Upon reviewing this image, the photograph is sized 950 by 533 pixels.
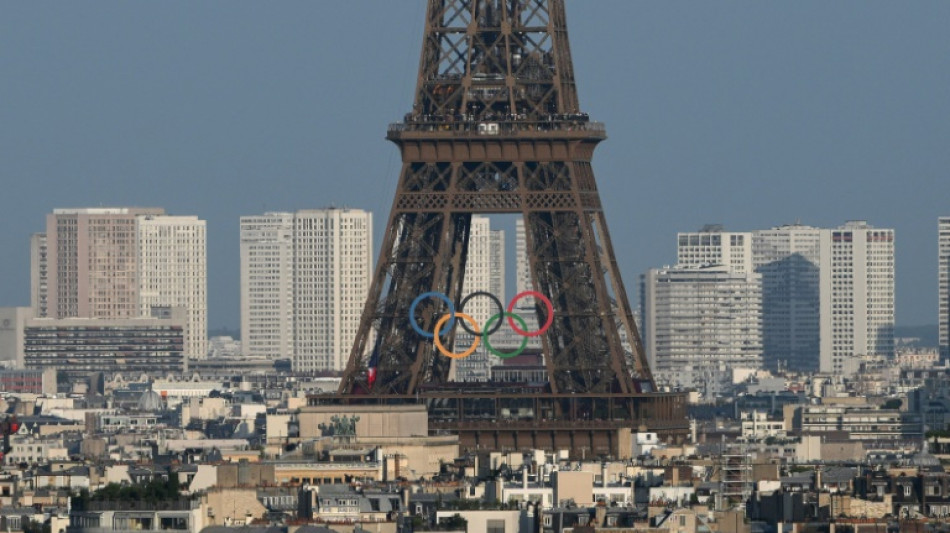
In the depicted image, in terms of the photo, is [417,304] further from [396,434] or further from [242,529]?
[242,529]

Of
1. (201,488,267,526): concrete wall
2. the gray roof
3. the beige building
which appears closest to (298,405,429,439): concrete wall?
the beige building

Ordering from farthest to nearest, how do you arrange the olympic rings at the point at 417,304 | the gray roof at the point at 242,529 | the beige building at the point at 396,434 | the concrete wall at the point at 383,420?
the olympic rings at the point at 417,304, the concrete wall at the point at 383,420, the beige building at the point at 396,434, the gray roof at the point at 242,529

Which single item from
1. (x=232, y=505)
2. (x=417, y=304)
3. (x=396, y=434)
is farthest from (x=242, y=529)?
(x=417, y=304)

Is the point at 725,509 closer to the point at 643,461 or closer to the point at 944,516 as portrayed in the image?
the point at 944,516

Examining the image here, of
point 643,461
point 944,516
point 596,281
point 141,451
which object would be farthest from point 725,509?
point 141,451

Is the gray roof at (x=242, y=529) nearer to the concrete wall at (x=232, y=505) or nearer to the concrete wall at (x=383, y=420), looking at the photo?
the concrete wall at (x=232, y=505)

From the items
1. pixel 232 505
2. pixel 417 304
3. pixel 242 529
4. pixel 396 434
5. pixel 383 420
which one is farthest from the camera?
pixel 417 304

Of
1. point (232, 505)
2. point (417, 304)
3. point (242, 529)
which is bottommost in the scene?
point (242, 529)

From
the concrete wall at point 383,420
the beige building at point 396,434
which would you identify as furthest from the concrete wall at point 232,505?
the concrete wall at point 383,420
